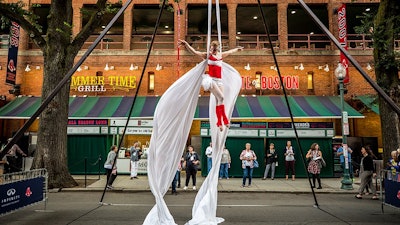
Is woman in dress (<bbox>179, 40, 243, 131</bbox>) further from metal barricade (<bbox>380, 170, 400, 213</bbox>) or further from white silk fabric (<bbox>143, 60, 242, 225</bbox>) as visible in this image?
metal barricade (<bbox>380, 170, 400, 213</bbox>)

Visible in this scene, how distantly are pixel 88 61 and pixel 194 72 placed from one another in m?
17.7

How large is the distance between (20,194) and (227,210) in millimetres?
5308

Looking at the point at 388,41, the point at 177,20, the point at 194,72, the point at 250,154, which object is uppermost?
the point at 177,20

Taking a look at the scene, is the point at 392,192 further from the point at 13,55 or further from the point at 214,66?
the point at 13,55

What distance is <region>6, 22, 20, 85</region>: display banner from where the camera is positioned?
19672 mm

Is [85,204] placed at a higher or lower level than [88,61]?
lower

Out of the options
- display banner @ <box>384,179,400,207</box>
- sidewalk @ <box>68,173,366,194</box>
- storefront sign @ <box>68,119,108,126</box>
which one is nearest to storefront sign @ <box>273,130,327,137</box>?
sidewalk @ <box>68,173,366,194</box>

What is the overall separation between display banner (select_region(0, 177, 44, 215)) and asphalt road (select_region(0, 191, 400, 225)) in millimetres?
434

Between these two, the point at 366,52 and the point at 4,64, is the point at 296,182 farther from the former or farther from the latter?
the point at 4,64

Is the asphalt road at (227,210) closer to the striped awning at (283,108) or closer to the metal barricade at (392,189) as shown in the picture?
the metal barricade at (392,189)

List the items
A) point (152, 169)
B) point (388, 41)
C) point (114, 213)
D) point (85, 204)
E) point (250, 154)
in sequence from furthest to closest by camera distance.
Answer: point (250, 154) → point (388, 41) → point (85, 204) → point (114, 213) → point (152, 169)

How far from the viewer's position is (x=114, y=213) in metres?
8.49

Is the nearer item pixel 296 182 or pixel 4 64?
pixel 296 182

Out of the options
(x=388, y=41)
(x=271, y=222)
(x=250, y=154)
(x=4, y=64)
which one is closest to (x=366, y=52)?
(x=388, y=41)
